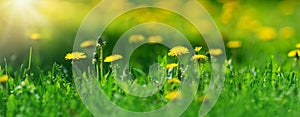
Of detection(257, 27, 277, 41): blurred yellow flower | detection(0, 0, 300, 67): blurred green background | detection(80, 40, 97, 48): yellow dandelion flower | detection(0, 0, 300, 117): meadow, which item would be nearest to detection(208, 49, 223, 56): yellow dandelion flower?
detection(0, 0, 300, 117): meadow

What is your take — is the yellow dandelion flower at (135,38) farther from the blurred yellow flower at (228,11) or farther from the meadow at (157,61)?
the blurred yellow flower at (228,11)

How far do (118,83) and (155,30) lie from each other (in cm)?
156

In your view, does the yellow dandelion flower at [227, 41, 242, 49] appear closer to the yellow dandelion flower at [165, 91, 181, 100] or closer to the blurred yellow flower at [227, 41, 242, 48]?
the blurred yellow flower at [227, 41, 242, 48]

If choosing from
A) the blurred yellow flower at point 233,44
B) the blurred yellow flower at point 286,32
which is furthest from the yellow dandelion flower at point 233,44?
the blurred yellow flower at point 286,32

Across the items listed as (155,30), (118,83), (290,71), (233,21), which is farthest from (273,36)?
(118,83)

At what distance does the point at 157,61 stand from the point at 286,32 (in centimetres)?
141

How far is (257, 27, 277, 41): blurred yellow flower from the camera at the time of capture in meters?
5.29

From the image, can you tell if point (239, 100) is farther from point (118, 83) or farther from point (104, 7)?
point (104, 7)

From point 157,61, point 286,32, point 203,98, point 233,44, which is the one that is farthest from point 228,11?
point 203,98

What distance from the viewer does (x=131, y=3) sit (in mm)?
5730

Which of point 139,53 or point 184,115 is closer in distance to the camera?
point 184,115

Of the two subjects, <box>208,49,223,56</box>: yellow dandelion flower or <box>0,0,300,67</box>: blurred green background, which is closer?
<box>208,49,223,56</box>: yellow dandelion flower

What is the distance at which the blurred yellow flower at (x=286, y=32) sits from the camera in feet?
Result: 17.6

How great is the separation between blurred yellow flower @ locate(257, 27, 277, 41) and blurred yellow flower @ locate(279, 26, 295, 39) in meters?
0.06
